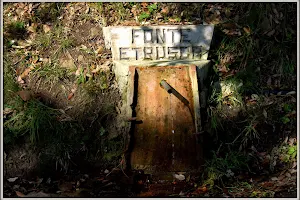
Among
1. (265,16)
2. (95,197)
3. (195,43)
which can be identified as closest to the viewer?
(95,197)

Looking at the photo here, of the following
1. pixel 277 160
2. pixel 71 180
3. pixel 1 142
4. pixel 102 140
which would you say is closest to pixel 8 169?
pixel 1 142

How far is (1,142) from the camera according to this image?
13.7ft

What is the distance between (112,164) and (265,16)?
2611 mm

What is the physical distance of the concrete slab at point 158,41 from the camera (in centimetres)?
428

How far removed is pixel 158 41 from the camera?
4309mm

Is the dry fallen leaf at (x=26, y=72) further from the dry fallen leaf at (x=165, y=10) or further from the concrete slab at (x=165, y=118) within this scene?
the dry fallen leaf at (x=165, y=10)

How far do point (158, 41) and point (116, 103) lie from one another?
865mm

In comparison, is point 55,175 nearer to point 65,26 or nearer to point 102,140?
point 102,140

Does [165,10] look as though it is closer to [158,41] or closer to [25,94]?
[158,41]

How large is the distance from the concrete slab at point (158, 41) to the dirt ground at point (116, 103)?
0.30m

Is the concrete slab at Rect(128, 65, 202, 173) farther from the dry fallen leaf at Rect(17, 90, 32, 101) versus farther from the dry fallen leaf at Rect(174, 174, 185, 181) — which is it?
the dry fallen leaf at Rect(17, 90, 32, 101)

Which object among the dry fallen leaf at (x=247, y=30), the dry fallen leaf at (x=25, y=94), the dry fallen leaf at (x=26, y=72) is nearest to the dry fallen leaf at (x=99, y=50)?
the dry fallen leaf at (x=26, y=72)

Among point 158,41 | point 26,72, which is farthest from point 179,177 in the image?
point 26,72

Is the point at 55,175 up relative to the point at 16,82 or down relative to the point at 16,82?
down
